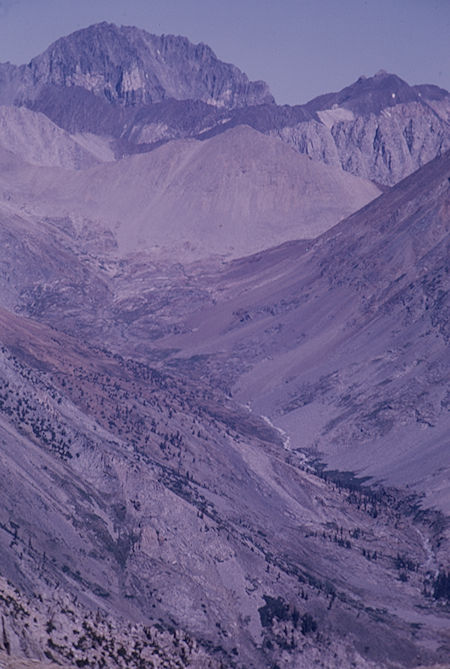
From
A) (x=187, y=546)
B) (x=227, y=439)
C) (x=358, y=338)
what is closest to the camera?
(x=187, y=546)

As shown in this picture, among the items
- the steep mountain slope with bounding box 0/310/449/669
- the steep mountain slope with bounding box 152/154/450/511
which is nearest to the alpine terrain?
the steep mountain slope with bounding box 0/310/449/669

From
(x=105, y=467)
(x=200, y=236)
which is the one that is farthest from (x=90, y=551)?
(x=200, y=236)

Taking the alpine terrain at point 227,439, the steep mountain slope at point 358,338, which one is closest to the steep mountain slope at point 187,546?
the alpine terrain at point 227,439

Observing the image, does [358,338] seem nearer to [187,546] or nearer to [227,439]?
[227,439]

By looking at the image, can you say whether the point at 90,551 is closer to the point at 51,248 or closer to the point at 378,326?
the point at 378,326

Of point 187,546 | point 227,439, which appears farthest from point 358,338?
point 187,546

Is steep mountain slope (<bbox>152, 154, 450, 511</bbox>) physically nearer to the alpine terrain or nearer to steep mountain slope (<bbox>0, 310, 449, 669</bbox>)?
the alpine terrain

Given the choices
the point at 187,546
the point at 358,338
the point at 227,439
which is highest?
the point at 358,338

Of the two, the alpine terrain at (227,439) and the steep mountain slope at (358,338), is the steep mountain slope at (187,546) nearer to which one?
the alpine terrain at (227,439)
